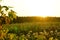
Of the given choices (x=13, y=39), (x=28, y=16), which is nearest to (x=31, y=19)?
(x=28, y=16)

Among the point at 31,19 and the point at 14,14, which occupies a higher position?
the point at 14,14

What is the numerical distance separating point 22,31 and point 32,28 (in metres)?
0.21

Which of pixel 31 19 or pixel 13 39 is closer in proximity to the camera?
pixel 13 39

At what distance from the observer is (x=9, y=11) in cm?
88

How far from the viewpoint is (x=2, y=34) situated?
83 centimetres

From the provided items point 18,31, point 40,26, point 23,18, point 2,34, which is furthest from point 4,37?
point 23,18

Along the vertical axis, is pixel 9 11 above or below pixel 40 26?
above

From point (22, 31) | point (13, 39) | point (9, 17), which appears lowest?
point (22, 31)

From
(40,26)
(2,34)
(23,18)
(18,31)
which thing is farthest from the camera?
(23,18)

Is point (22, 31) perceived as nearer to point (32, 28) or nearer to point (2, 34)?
point (32, 28)

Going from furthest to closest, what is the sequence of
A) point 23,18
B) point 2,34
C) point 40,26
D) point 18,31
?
1. point 23,18
2. point 40,26
3. point 18,31
4. point 2,34

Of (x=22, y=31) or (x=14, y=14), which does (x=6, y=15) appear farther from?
(x=22, y=31)

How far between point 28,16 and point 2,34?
382 centimetres

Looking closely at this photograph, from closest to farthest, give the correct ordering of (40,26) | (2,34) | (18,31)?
(2,34), (18,31), (40,26)
